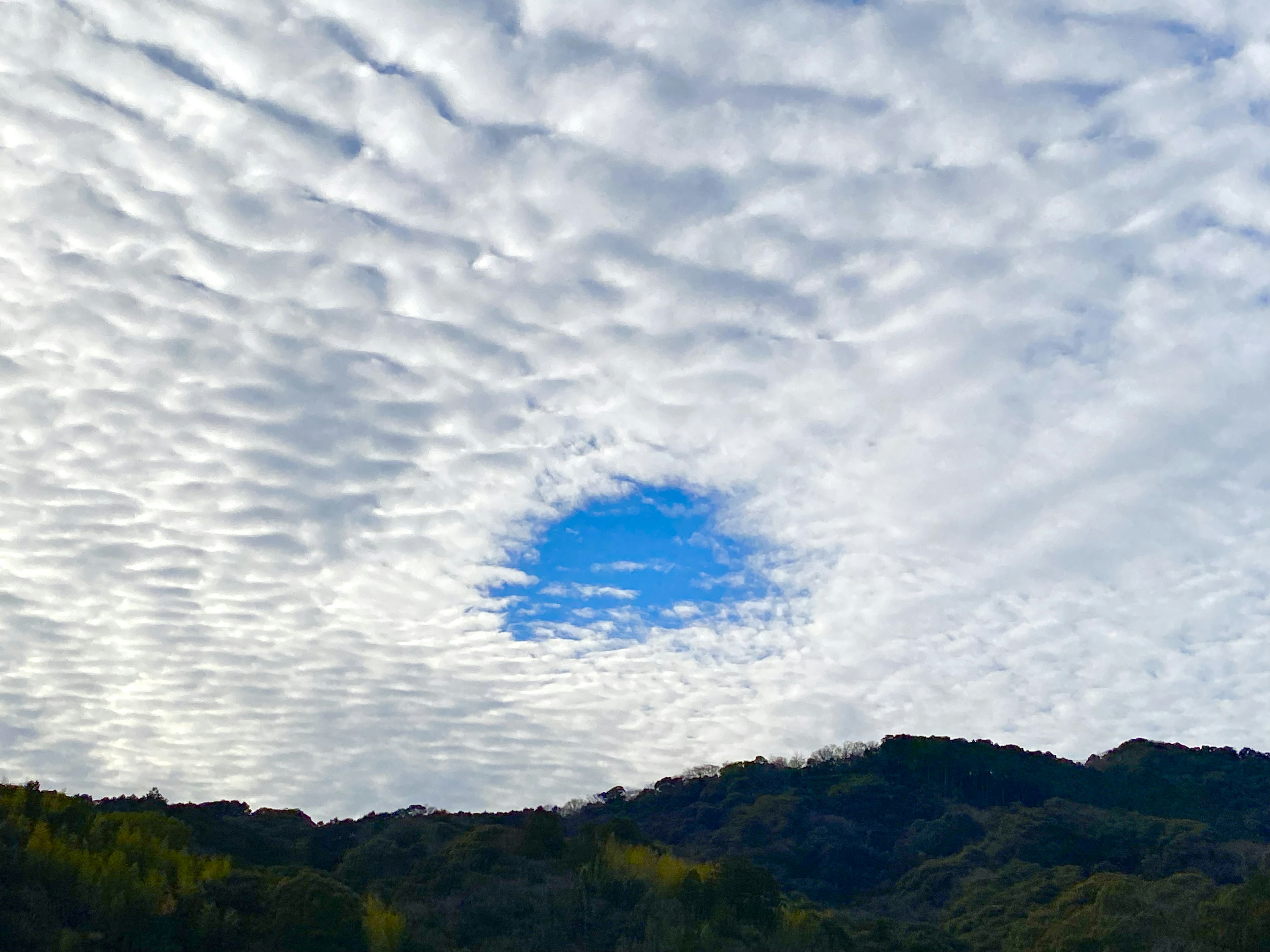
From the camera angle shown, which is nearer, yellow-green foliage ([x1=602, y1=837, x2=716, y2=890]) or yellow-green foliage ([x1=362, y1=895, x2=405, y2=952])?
yellow-green foliage ([x1=362, y1=895, x2=405, y2=952])

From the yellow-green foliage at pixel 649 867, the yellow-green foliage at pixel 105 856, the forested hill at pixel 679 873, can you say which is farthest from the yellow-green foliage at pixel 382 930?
the yellow-green foliage at pixel 649 867

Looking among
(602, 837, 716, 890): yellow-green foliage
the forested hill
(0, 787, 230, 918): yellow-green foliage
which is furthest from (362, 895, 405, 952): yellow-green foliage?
(602, 837, 716, 890): yellow-green foliage

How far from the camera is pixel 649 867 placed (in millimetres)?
37312

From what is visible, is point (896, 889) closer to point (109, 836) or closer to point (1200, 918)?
point (1200, 918)

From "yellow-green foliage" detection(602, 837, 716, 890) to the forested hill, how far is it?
0.11m

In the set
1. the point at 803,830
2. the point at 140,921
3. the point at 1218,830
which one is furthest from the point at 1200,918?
the point at 1218,830

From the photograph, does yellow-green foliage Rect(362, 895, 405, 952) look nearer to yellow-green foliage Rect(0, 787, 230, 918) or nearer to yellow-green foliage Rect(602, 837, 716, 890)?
yellow-green foliage Rect(0, 787, 230, 918)

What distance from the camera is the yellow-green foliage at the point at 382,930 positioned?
1082 inches

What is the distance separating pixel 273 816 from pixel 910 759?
5153 cm

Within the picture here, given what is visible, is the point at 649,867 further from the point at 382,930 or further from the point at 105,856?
the point at 105,856

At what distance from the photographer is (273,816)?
55.6m

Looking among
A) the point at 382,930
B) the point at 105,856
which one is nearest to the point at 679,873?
the point at 382,930

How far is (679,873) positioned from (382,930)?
12.0 m

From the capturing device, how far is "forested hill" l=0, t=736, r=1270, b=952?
26109 mm
